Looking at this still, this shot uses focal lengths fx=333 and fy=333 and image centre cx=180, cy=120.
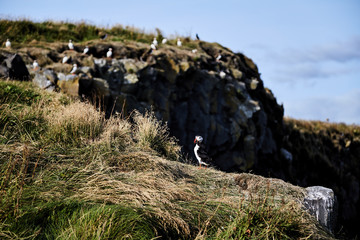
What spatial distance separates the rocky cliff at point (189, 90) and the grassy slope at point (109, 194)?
16.4ft

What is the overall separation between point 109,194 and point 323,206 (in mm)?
3342

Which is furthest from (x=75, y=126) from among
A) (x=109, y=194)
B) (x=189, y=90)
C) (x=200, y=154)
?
(x=189, y=90)

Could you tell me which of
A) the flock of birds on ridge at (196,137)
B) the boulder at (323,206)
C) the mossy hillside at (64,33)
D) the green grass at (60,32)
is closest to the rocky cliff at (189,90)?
the flock of birds on ridge at (196,137)

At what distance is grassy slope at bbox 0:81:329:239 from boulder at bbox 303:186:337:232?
0.33m

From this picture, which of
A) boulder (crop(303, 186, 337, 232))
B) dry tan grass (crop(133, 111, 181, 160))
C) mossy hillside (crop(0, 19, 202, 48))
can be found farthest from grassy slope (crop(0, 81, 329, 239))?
mossy hillside (crop(0, 19, 202, 48))

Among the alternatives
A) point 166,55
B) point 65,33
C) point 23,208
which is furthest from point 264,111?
point 23,208

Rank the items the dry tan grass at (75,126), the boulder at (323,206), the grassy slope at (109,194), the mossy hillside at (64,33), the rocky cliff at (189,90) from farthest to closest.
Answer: the mossy hillside at (64,33) → the rocky cliff at (189,90) → the dry tan grass at (75,126) → the boulder at (323,206) → the grassy slope at (109,194)

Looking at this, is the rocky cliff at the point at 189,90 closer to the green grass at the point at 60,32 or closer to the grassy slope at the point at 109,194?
the green grass at the point at 60,32

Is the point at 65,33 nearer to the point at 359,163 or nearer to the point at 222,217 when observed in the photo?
the point at 222,217

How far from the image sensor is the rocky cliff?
12.7 m

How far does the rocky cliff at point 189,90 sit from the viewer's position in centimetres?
1271

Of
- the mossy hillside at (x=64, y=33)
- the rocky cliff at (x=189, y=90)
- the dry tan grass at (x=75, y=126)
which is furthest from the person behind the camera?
the mossy hillside at (x=64, y=33)

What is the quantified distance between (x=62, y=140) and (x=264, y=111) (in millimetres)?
16585

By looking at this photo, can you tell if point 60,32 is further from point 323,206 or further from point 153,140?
point 323,206
